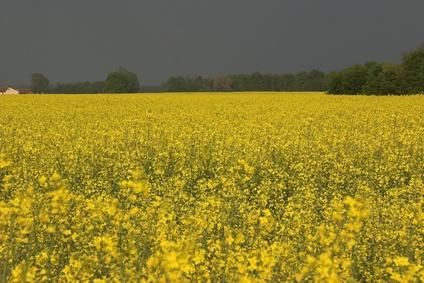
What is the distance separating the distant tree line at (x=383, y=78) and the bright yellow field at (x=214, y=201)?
29422mm

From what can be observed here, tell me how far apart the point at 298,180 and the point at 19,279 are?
663 centimetres

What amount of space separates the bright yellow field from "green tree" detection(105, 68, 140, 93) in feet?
173

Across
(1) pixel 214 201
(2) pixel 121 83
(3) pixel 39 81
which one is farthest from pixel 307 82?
(1) pixel 214 201

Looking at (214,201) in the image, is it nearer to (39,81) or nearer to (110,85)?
(110,85)

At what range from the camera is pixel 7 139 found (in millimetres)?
12422

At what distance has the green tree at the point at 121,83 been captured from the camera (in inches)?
2825

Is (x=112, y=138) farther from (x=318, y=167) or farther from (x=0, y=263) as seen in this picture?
(x=0, y=263)

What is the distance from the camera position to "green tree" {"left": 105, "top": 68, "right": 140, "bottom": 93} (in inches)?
2825

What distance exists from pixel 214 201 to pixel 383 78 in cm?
4513

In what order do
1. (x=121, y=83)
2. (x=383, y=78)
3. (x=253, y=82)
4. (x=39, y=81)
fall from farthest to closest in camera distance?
(x=39, y=81)
(x=253, y=82)
(x=121, y=83)
(x=383, y=78)

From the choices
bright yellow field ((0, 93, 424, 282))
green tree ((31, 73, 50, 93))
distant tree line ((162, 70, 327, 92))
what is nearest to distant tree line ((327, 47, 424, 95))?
distant tree line ((162, 70, 327, 92))

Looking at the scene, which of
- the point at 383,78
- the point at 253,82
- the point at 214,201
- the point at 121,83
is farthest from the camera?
the point at 253,82

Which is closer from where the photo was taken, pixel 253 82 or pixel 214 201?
pixel 214 201

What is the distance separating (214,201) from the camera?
20.3 feet
